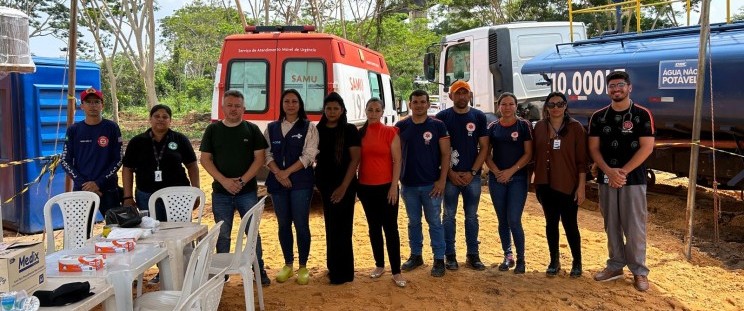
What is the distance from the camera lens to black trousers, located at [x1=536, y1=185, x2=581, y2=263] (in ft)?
16.7

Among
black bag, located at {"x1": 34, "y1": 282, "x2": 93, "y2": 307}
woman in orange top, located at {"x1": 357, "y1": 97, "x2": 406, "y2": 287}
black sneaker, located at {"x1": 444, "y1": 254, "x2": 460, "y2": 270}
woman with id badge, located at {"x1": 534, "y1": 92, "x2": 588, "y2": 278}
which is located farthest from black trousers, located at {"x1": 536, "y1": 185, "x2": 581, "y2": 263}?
black bag, located at {"x1": 34, "y1": 282, "x2": 93, "y2": 307}

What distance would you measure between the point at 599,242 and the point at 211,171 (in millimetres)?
4108

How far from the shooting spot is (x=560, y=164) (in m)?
4.97

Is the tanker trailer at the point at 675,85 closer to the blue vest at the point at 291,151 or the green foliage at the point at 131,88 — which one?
the blue vest at the point at 291,151

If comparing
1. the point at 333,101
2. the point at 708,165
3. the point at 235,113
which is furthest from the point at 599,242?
the point at 235,113

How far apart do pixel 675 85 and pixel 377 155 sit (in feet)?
12.2

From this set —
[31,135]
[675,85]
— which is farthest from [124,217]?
[675,85]

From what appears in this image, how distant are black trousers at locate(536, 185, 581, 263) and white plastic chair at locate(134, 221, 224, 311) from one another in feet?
9.41

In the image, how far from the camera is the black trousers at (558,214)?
508cm

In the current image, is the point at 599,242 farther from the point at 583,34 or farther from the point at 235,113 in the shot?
the point at 583,34

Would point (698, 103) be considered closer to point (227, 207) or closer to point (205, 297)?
point (227, 207)

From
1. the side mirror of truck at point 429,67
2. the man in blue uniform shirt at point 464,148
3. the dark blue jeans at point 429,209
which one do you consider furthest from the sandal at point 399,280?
the side mirror of truck at point 429,67

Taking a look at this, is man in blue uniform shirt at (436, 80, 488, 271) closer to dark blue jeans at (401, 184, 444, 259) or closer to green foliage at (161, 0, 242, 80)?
dark blue jeans at (401, 184, 444, 259)

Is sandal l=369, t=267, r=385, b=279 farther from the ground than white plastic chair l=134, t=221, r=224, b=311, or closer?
closer
